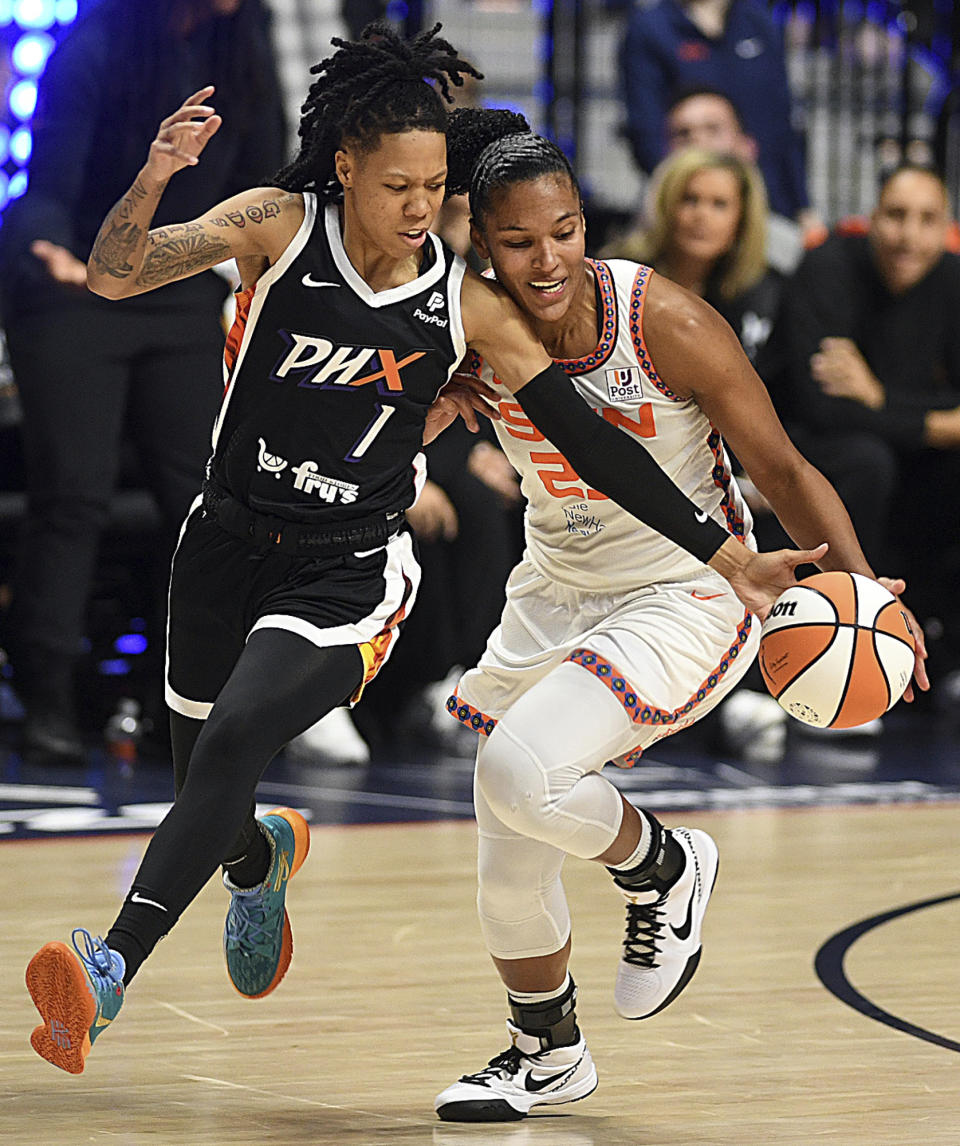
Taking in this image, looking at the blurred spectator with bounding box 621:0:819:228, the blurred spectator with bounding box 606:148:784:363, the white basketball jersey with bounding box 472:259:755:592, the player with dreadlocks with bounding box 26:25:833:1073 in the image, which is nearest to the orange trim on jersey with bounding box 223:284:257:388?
the player with dreadlocks with bounding box 26:25:833:1073

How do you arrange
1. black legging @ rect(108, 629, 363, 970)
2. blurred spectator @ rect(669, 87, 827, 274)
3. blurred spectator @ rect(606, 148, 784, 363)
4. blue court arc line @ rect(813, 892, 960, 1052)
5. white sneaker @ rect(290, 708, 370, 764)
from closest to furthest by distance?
1. black legging @ rect(108, 629, 363, 970)
2. blue court arc line @ rect(813, 892, 960, 1052)
3. white sneaker @ rect(290, 708, 370, 764)
4. blurred spectator @ rect(606, 148, 784, 363)
5. blurred spectator @ rect(669, 87, 827, 274)

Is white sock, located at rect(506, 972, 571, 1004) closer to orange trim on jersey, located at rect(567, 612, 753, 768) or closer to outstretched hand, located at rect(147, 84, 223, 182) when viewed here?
orange trim on jersey, located at rect(567, 612, 753, 768)

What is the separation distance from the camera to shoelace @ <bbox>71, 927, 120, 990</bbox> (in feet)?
7.82

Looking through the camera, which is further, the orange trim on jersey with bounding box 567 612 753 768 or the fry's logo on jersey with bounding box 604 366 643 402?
the fry's logo on jersey with bounding box 604 366 643 402

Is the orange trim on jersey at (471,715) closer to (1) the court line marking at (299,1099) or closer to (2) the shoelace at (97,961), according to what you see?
(1) the court line marking at (299,1099)

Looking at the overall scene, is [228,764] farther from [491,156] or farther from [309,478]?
[491,156]

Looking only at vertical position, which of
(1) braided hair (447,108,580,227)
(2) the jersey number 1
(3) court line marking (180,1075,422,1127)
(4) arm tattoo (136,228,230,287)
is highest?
(1) braided hair (447,108,580,227)

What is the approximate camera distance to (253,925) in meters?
3.08

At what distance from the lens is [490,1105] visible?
9.13ft

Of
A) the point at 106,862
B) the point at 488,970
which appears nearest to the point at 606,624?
the point at 488,970

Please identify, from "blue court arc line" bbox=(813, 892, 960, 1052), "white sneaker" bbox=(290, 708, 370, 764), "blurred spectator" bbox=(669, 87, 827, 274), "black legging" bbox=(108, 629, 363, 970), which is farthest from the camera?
"blurred spectator" bbox=(669, 87, 827, 274)

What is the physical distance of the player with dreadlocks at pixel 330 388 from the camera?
2754 mm

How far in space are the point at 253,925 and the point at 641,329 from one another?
3.82 feet

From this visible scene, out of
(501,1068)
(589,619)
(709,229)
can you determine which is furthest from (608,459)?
(709,229)
